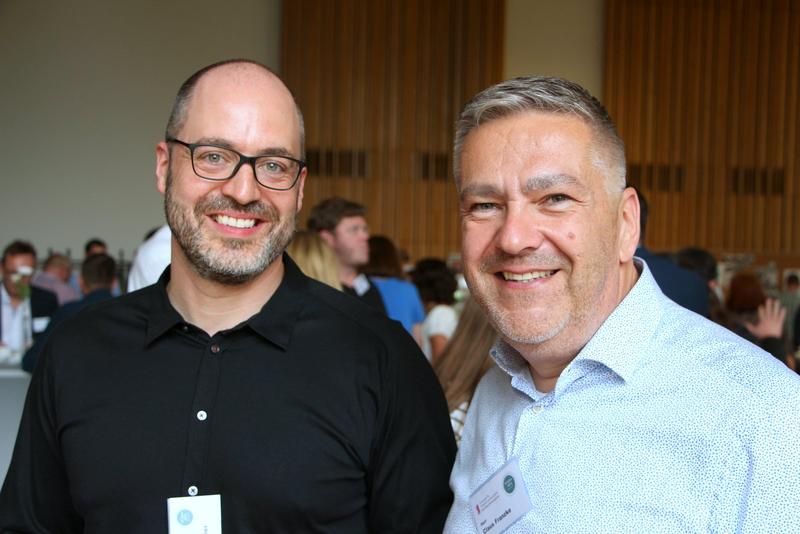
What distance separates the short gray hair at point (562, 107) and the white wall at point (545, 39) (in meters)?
12.5

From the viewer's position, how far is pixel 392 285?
488cm

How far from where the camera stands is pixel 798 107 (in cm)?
1414

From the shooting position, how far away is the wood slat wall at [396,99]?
13086mm

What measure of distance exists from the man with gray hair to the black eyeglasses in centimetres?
37

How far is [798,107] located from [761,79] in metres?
0.79

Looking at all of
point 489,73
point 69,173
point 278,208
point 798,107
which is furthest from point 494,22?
point 278,208

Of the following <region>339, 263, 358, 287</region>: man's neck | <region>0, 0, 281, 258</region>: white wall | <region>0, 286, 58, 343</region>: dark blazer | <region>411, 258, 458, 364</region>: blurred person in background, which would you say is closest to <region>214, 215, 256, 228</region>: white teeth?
<region>339, 263, 358, 287</region>: man's neck

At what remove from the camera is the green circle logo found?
1.32m

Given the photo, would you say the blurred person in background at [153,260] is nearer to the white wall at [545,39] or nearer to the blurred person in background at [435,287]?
the blurred person in background at [435,287]

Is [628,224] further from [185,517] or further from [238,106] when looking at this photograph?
[185,517]

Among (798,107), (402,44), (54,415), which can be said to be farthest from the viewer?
(798,107)

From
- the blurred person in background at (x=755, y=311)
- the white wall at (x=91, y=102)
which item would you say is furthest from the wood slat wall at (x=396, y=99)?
the blurred person in background at (x=755, y=311)

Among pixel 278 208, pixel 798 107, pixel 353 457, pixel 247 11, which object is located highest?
pixel 247 11

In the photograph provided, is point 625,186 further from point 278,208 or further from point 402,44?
point 402,44
